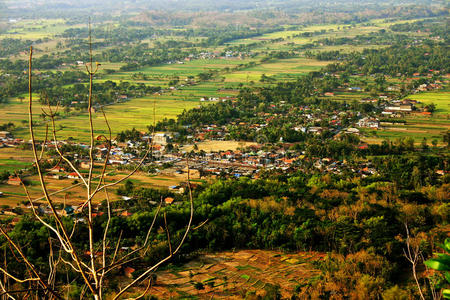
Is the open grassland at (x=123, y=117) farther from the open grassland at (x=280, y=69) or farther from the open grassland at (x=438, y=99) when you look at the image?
the open grassland at (x=438, y=99)

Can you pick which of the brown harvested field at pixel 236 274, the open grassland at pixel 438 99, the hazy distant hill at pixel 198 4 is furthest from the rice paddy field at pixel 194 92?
the hazy distant hill at pixel 198 4

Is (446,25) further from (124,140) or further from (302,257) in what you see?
(302,257)

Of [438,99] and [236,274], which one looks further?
[438,99]

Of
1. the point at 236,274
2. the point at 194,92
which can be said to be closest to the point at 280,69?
the point at 194,92

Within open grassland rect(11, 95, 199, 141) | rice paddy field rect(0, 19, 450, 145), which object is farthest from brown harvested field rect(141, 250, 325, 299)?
open grassland rect(11, 95, 199, 141)

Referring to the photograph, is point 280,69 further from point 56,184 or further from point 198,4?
point 198,4

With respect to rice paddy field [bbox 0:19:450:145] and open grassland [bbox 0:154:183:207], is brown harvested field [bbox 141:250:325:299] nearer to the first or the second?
rice paddy field [bbox 0:19:450:145]

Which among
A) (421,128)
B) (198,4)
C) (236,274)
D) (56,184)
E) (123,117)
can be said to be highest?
(198,4)

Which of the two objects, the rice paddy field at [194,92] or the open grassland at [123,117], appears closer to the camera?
the open grassland at [123,117]
